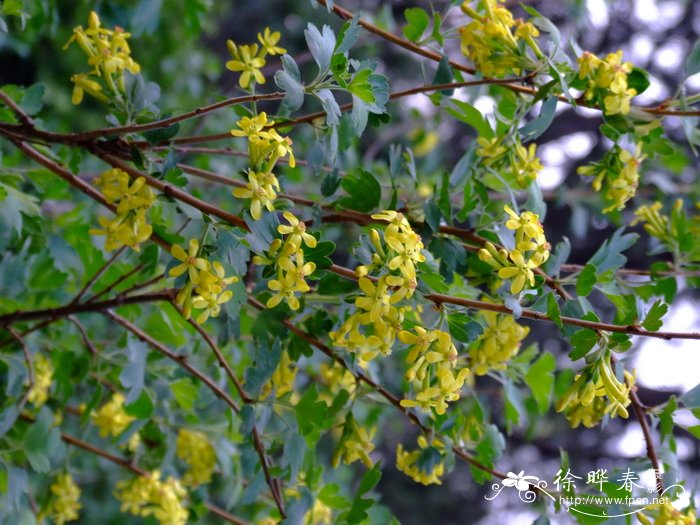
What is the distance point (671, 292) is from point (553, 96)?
0.97ft

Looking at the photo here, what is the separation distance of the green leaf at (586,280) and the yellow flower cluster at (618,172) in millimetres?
165

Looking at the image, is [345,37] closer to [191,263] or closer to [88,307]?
[191,263]

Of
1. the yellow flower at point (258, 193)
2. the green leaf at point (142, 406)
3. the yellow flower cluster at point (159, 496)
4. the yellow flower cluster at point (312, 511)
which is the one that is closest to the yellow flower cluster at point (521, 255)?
the yellow flower at point (258, 193)

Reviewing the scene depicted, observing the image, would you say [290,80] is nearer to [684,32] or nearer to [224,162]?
[224,162]

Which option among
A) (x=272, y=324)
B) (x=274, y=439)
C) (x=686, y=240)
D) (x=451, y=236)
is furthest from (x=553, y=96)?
(x=274, y=439)

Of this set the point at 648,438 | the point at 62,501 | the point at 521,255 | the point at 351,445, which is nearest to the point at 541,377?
the point at 648,438

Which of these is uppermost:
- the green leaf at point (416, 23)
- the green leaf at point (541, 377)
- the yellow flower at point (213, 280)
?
the green leaf at point (416, 23)

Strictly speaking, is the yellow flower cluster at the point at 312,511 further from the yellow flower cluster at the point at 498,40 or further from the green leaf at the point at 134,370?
the yellow flower cluster at the point at 498,40

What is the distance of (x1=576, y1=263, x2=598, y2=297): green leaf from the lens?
830 millimetres

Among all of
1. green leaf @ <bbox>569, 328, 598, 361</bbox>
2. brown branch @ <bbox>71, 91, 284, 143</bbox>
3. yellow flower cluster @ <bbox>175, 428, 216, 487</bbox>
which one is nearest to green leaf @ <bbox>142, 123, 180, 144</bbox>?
brown branch @ <bbox>71, 91, 284, 143</bbox>

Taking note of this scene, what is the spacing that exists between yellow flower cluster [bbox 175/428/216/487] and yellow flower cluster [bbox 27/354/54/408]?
222 millimetres

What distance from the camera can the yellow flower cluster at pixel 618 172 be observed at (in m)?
0.94

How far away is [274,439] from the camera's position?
102cm

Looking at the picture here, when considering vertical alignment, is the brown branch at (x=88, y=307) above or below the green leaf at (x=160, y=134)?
below
